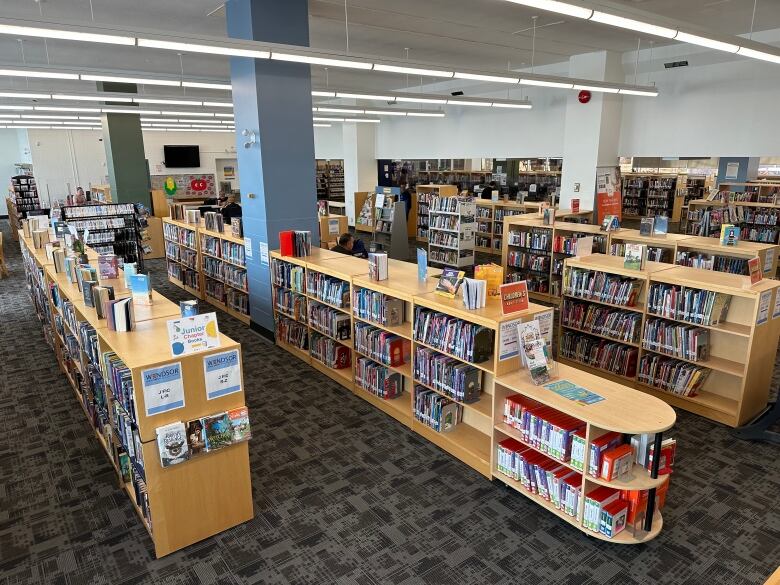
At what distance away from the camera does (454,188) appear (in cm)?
1573

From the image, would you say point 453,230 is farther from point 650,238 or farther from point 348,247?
point 650,238

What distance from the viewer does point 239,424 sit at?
3.72 m

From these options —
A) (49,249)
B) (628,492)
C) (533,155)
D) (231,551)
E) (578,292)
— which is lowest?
(231,551)

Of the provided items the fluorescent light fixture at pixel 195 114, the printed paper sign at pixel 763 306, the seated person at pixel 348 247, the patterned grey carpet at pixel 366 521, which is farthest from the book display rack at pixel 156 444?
the fluorescent light fixture at pixel 195 114

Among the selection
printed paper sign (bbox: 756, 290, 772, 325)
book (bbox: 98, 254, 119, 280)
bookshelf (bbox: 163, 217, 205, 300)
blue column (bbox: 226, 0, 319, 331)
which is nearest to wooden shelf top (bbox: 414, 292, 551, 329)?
printed paper sign (bbox: 756, 290, 772, 325)

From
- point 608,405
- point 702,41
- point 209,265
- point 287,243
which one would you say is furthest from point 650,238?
point 209,265

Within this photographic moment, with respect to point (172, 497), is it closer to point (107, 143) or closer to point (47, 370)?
point (47, 370)

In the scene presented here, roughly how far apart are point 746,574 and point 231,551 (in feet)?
11.5

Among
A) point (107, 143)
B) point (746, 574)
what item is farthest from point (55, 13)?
point (746, 574)

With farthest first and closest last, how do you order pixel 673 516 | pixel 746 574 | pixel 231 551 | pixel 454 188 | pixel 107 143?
pixel 454 188
pixel 107 143
pixel 673 516
pixel 231 551
pixel 746 574

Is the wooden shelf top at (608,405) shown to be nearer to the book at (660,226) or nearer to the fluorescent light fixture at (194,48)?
the fluorescent light fixture at (194,48)

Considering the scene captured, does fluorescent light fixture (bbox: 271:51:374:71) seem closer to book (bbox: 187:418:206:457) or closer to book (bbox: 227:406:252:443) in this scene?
book (bbox: 227:406:252:443)

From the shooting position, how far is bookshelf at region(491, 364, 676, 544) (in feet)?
11.2

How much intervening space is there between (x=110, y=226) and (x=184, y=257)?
6.65 feet
